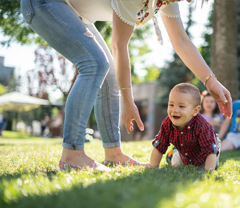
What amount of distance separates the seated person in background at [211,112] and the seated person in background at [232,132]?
18 centimetres

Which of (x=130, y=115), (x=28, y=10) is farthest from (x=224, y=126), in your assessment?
(x=28, y=10)

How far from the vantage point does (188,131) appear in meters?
2.67

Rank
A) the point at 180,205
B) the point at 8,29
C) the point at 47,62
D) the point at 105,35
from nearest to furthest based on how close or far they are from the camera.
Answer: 1. the point at 180,205
2. the point at 8,29
3. the point at 105,35
4. the point at 47,62

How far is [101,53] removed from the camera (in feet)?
7.49

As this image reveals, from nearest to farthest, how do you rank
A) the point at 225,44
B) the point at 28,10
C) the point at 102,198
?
the point at 102,198 → the point at 28,10 → the point at 225,44

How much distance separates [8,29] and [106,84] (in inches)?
243

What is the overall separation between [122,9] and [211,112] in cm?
464

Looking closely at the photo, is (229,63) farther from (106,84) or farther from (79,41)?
(79,41)

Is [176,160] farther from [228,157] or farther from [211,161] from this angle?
[228,157]

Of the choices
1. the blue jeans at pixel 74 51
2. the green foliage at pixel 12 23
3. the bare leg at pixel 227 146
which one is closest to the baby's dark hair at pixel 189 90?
the blue jeans at pixel 74 51

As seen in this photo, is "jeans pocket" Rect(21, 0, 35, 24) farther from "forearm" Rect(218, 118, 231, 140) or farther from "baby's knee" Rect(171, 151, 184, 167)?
"forearm" Rect(218, 118, 231, 140)

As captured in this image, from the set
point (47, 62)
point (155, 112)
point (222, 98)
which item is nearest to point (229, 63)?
point (222, 98)

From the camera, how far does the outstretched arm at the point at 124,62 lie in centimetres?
225

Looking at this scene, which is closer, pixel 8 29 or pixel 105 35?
pixel 8 29
